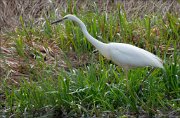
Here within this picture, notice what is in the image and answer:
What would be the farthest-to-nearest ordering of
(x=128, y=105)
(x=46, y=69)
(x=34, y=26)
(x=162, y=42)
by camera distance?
(x=34, y=26), (x=162, y=42), (x=46, y=69), (x=128, y=105)

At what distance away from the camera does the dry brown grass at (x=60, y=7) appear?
1023 cm

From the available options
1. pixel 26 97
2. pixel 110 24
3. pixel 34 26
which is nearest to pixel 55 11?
pixel 34 26

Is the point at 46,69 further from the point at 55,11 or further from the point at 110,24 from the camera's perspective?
the point at 55,11

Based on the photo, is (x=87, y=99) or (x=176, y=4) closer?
(x=87, y=99)

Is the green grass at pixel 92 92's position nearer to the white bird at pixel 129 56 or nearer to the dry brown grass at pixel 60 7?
the white bird at pixel 129 56

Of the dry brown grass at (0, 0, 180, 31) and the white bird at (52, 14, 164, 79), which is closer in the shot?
the white bird at (52, 14, 164, 79)

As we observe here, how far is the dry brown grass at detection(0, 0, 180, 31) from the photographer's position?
10227mm

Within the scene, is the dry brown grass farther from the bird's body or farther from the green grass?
the bird's body

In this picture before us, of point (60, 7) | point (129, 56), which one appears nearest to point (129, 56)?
point (129, 56)

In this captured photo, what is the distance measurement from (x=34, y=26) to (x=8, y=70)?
2.15m

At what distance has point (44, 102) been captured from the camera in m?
6.80

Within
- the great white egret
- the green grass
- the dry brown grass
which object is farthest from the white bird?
the dry brown grass

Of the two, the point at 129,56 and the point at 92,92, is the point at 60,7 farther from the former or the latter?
the point at 92,92

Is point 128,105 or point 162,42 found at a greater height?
point 162,42
